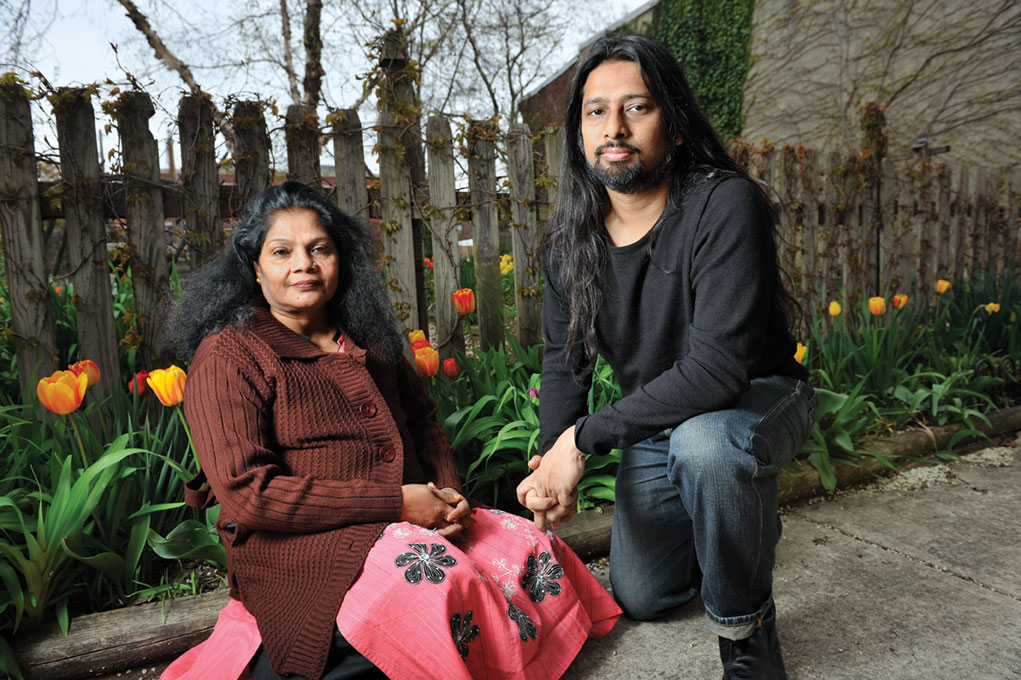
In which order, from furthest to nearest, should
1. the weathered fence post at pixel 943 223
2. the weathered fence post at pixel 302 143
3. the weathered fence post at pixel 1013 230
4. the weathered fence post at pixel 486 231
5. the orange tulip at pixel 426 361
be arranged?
the weathered fence post at pixel 1013 230, the weathered fence post at pixel 943 223, the weathered fence post at pixel 486 231, the weathered fence post at pixel 302 143, the orange tulip at pixel 426 361

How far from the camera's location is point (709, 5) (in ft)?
33.4

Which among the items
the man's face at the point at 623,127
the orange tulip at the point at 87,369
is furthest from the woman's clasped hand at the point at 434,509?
the orange tulip at the point at 87,369

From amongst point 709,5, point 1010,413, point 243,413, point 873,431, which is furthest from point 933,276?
point 709,5

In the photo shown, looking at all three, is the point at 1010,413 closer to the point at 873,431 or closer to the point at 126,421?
the point at 873,431

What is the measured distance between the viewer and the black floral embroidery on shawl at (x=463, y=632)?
136 cm

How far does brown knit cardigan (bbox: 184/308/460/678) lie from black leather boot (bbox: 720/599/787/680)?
80 cm

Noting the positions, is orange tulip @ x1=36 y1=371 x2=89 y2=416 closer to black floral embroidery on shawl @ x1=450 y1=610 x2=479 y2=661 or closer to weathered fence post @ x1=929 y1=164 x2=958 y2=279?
black floral embroidery on shawl @ x1=450 y1=610 x2=479 y2=661

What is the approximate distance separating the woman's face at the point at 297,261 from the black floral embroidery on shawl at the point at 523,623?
0.82m

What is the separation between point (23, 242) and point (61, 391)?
34.0 inches

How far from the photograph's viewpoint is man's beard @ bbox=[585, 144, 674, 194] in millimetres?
1624

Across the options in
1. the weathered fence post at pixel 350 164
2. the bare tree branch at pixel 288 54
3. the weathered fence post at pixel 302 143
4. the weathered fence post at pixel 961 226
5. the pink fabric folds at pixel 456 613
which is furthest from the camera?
the bare tree branch at pixel 288 54

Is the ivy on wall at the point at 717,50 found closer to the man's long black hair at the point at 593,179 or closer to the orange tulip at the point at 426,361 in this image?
the orange tulip at the point at 426,361

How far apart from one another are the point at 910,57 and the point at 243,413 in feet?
29.8

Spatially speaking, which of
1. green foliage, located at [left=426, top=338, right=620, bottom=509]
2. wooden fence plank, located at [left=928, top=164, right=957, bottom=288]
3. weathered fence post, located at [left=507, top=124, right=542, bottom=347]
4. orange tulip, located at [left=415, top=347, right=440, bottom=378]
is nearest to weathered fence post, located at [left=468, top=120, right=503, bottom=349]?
weathered fence post, located at [left=507, top=124, right=542, bottom=347]
